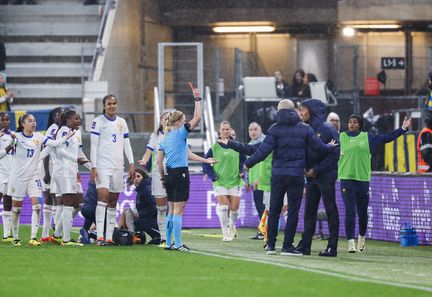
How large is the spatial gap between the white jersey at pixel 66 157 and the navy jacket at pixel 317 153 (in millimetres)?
3612

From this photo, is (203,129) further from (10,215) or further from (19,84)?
(10,215)

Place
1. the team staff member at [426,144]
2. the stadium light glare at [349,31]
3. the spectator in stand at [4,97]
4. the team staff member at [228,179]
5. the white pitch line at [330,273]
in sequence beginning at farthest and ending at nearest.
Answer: the stadium light glare at [349,31], the spectator in stand at [4,97], the team staff member at [228,179], the team staff member at [426,144], the white pitch line at [330,273]

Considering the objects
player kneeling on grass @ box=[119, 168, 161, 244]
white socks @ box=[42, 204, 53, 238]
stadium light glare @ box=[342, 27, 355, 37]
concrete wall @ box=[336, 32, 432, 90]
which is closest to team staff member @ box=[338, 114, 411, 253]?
player kneeling on grass @ box=[119, 168, 161, 244]

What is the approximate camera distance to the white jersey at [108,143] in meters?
20.5

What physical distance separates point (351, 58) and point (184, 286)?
862 inches

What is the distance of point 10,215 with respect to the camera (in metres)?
22.1

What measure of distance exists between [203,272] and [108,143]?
5.34m

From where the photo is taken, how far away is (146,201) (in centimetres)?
2219

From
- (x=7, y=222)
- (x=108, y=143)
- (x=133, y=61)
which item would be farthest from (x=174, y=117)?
(x=133, y=61)

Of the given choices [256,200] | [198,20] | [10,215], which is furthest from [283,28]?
[10,215]

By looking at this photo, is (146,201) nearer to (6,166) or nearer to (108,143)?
(108,143)

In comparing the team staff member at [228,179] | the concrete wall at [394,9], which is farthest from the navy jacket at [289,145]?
the concrete wall at [394,9]

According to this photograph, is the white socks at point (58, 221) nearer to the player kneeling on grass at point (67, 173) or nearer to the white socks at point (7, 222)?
the player kneeling on grass at point (67, 173)

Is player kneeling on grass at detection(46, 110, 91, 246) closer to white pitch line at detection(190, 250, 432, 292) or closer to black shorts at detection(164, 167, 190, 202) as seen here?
black shorts at detection(164, 167, 190, 202)
